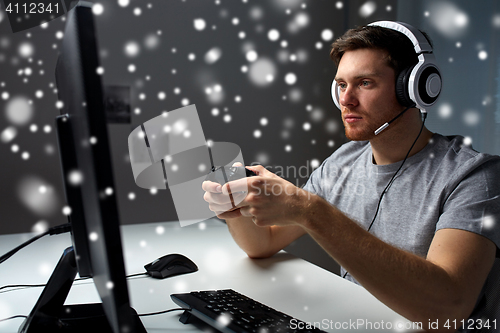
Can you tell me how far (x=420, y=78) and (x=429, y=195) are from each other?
11.4 inches

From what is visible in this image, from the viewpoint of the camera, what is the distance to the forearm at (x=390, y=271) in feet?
2.23

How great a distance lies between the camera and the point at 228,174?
29.4 inches

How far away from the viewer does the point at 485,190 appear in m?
0.82

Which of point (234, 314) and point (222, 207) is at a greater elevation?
point (222, 207)

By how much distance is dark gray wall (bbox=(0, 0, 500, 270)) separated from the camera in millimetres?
1496

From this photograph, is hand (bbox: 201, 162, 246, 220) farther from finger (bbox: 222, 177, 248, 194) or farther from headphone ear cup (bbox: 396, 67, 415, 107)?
headphone ear cup (bbox: 396, 67, 415, 107)

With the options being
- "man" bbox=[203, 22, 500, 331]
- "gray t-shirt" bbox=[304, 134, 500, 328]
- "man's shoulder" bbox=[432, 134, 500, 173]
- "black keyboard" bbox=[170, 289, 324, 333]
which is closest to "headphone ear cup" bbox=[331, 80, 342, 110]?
"man" bbox=[203, 22, 500, 331]

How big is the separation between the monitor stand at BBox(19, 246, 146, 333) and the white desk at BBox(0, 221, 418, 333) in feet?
0.25

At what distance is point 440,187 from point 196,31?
1.36 meters

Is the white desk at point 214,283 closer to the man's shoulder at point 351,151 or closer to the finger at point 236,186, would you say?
the finger at point 236,186

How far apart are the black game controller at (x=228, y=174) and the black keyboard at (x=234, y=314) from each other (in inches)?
8.6

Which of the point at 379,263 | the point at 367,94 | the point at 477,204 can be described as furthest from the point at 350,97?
the point at 379,263

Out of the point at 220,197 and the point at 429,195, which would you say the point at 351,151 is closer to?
the point at 429,195
